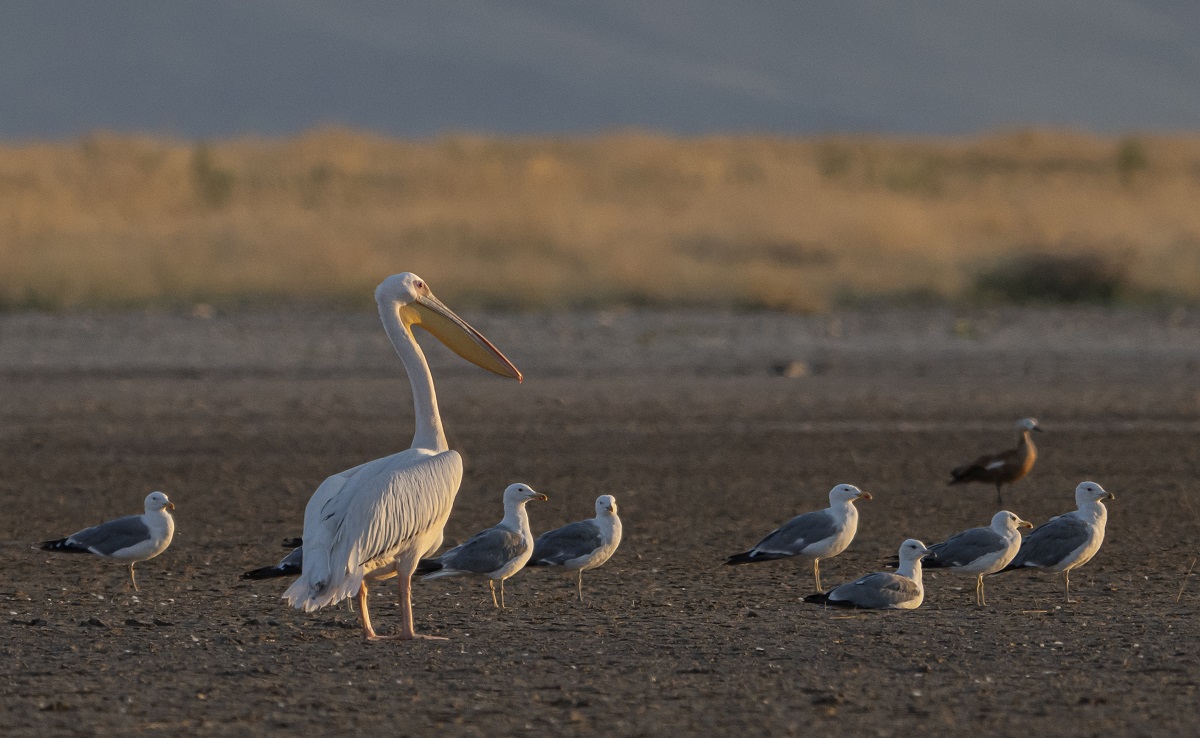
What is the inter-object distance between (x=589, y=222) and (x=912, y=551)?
20.5 metres

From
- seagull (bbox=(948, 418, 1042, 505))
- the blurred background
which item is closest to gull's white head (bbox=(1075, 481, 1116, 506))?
seagull (bbox=(948, 418, 1042, 505))

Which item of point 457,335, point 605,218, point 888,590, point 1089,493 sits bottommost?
point 888,590

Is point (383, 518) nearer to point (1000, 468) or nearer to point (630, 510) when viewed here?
point (630, 510)

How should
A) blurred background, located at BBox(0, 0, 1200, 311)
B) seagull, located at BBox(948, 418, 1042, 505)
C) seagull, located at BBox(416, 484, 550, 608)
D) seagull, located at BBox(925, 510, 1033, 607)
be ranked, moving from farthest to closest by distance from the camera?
blurred background, located at BBox(0, 0, 1200, 311), seagull, located at BBox(948, 418, 1042, 505), seagull, located at BBox(925, 510, 1033, 607), seagull, located at BBox(416, 484, 550, 608)

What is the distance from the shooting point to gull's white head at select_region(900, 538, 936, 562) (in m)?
8.52

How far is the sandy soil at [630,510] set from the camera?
276 inches

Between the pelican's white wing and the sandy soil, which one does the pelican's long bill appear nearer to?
the pelican's white wing

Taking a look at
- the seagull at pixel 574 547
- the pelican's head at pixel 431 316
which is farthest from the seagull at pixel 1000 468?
the pelican's head at pixel 431 316

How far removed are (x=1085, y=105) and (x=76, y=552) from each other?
174 m

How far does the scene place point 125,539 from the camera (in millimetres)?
9258

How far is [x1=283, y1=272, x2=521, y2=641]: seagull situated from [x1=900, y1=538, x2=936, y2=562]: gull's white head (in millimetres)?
2091

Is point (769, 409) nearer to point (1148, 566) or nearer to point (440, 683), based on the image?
point (1148, 566)

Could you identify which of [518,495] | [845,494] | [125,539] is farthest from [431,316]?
[845,494]

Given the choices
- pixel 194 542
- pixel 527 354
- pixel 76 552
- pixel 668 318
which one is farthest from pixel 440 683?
pixel 668 318
